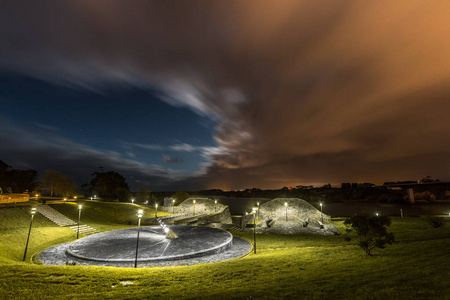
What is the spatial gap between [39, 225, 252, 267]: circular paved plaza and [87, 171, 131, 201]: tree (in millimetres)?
73074

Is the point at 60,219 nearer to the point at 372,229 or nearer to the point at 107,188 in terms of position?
the point at 372,229

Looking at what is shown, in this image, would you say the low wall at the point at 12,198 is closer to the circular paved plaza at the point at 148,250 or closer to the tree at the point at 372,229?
the circular paved plaza at the point at 148,250

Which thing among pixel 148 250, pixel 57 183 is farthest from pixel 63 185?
pixel 148 250

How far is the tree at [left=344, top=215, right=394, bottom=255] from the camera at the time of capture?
1303 cm

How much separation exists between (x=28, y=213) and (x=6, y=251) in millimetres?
13324

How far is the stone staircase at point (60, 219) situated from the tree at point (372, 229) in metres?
29.6

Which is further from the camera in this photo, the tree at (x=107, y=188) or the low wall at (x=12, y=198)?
the tree at (x=107, y=188)

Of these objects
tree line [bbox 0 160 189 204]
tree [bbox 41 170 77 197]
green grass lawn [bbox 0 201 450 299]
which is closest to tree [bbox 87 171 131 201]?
tree line [bbox 0 160 189 204]

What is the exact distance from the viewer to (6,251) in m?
16.9

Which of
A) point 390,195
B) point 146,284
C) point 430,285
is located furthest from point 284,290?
point 390,195

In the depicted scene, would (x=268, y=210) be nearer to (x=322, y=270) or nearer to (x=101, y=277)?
(x=322, y=270)

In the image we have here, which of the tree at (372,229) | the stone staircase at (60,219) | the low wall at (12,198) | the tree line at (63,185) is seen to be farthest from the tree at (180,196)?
the tree at (372,229)

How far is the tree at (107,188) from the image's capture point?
87250 millimetres

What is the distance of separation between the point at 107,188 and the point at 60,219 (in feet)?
206
